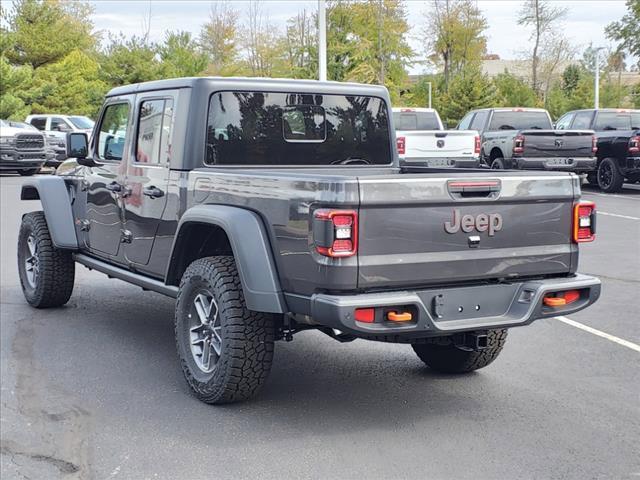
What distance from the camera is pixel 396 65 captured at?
49469mm

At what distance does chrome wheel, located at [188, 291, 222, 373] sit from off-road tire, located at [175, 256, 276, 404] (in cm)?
7

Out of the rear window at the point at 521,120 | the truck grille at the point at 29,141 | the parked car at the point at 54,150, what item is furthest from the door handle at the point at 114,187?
the parked car at the point at 54,150

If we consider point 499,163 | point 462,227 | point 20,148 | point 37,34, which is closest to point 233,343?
point 462,227

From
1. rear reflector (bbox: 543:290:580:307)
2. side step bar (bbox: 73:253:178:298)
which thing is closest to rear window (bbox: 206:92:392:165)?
side step bar (bbox: 73:253:178:298)

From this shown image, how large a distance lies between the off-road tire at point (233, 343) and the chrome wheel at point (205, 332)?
0.07m

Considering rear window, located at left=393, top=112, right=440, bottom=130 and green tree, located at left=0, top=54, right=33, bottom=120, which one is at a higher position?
green tree, located at left=0, top=54, right=33, bottom=120

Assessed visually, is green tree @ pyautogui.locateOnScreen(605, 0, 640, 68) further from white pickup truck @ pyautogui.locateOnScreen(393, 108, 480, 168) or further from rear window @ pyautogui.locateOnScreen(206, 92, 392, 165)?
rear window @ pyautogui.locateOnScreen(206, 92, 392, 165)

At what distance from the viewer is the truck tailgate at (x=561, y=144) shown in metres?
18.6

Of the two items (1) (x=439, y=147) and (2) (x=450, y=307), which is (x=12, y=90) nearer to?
(1) (x=439, y=147)

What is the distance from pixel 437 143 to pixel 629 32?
3434cm

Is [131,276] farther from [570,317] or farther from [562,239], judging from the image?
[570,317]

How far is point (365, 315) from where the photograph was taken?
14.7 feet

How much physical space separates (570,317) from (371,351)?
2124 mm

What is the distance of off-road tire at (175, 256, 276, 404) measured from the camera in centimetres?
498
